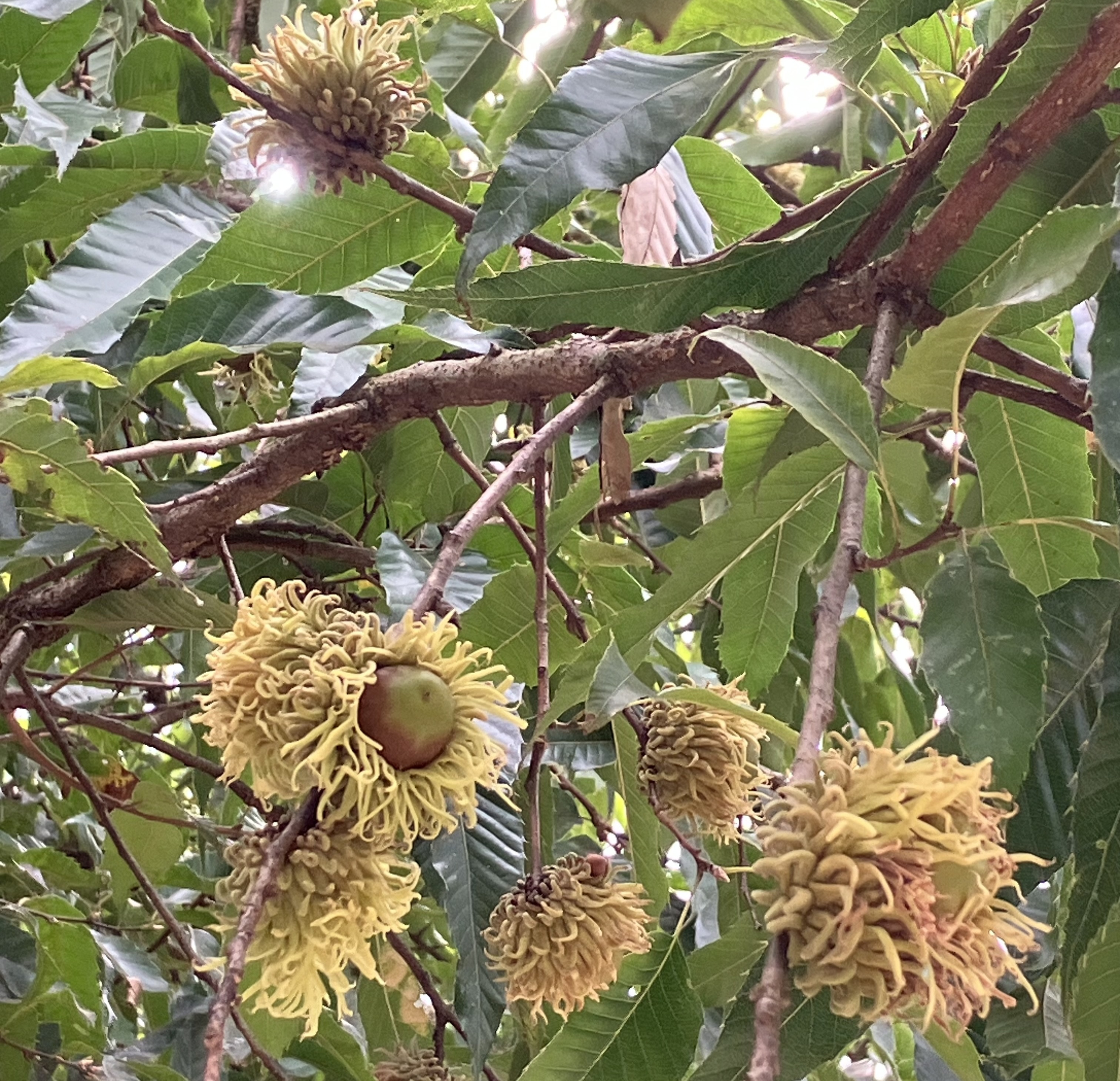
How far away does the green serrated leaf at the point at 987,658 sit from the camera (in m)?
0.65

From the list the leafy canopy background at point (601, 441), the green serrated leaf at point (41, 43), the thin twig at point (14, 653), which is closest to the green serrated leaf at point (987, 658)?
the leafy canopy background at point (601, 441)

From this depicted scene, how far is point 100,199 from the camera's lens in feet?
3.43

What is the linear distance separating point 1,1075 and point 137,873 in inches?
14.6

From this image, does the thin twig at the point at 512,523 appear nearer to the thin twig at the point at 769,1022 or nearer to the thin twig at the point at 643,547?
the thin twig at the point at 643,547

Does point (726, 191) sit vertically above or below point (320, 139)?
below

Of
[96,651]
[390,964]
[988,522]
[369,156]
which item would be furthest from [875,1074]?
[369,156]

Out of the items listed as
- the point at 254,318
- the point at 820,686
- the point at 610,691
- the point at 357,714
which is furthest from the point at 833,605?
the point at 254,318

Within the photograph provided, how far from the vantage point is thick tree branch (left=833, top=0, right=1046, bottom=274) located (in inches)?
27.1

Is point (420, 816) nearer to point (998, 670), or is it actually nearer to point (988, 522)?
point (998, 670)

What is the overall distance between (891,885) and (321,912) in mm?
313

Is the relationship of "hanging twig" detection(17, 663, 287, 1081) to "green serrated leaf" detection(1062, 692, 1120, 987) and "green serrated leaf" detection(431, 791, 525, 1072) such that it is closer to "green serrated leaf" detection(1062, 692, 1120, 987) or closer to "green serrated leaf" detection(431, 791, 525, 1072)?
"green serrated leaf" detection(431, 791, 525, 1072)

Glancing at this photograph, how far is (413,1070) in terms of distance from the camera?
1.00 m

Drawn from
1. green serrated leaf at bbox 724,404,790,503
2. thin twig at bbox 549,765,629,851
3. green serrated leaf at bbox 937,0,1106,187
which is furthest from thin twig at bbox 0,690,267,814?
green serrated leaf at bbox 937,0,1106,187

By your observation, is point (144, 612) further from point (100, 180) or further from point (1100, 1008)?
point (1100, 1008)
